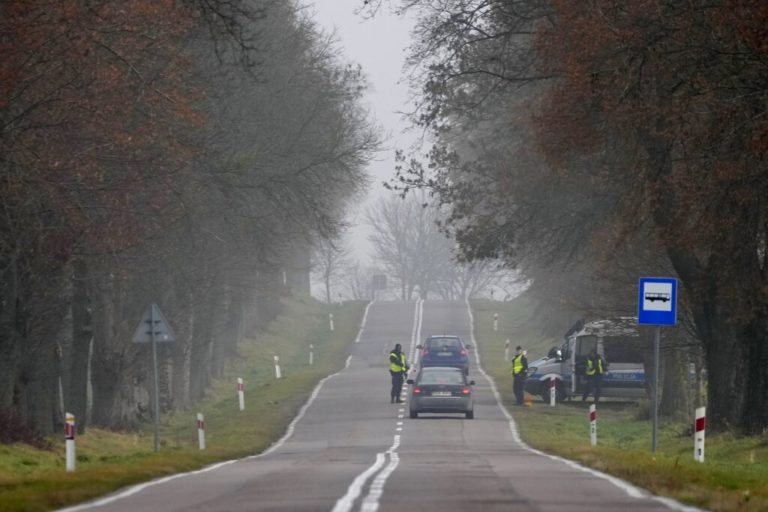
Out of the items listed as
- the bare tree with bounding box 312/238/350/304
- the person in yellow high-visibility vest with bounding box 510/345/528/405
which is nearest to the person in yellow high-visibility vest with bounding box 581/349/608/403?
the person in yellow high-visibility vest with bounding box 510/345/528/405

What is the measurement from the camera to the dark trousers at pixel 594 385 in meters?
48.7

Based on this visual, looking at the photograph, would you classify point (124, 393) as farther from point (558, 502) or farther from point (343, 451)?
point (558, 502)

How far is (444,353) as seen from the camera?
58.1m

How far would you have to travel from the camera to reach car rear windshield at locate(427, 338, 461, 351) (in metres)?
58.6

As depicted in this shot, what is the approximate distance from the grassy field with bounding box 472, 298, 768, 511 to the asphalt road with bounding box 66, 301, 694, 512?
1.62ft

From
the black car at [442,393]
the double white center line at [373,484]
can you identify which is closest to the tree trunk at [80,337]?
the double white center line at [373,484]

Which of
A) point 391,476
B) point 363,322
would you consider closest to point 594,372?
point 391,476

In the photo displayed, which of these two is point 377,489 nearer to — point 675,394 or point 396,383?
point 675,394

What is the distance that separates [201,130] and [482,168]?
7.71 meters

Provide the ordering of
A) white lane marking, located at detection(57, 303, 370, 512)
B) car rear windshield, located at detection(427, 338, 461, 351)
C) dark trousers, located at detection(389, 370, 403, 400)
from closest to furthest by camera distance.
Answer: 1. white lane marking, located at detection(57, 303, 370, 512)
2. dark trousers, located at detection(389, 370, 403, 400)
3. car rear windshield, located at detection(427, 338, 461, 351)

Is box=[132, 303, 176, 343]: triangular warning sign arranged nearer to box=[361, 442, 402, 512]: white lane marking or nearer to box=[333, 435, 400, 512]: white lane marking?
box=[333, 435, 400, 512]: white lane marking

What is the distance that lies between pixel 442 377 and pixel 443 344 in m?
17.7

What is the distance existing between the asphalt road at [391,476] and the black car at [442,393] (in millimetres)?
415

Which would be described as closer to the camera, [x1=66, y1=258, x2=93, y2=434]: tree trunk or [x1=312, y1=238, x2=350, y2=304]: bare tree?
[x1=66, y1=258, x2=93, y2=434]: tree trunk
